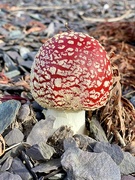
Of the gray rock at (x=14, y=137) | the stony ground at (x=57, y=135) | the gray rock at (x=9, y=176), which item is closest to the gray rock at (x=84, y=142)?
the stony ground at (x=57, y=135)

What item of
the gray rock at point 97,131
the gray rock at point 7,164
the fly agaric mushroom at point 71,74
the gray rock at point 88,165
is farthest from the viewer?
the gray rock at point 97,131

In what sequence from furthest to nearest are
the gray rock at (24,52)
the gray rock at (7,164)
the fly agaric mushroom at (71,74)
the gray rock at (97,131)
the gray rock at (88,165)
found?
1. the gray rock at (24,52)
2. the gray rock at (97,131)
3. the fly agaric mushroom at (71,74)
4. the gray rock at (7,164)
5. the gray rock at (88,165)

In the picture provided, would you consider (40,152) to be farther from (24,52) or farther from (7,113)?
(24,52)

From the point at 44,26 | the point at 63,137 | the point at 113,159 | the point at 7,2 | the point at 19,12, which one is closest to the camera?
the point at 113,159

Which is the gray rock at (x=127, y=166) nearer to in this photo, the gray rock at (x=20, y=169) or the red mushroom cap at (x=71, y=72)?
the red mushroom cap at (x=71, y=72)

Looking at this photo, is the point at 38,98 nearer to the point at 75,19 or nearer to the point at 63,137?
the point at 63,137

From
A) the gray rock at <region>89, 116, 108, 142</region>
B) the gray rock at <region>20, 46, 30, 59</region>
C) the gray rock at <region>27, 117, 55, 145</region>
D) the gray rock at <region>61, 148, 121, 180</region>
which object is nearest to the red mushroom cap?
the gray rock at <region>27, 117, 55, 145</region>

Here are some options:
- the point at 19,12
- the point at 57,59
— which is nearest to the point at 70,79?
the point at 57,59

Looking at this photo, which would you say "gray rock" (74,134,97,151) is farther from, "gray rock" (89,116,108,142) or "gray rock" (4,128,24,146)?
"gray rock" (4,128,24,146)

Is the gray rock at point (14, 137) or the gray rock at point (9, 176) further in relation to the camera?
the gray rock at point (14, 137)
